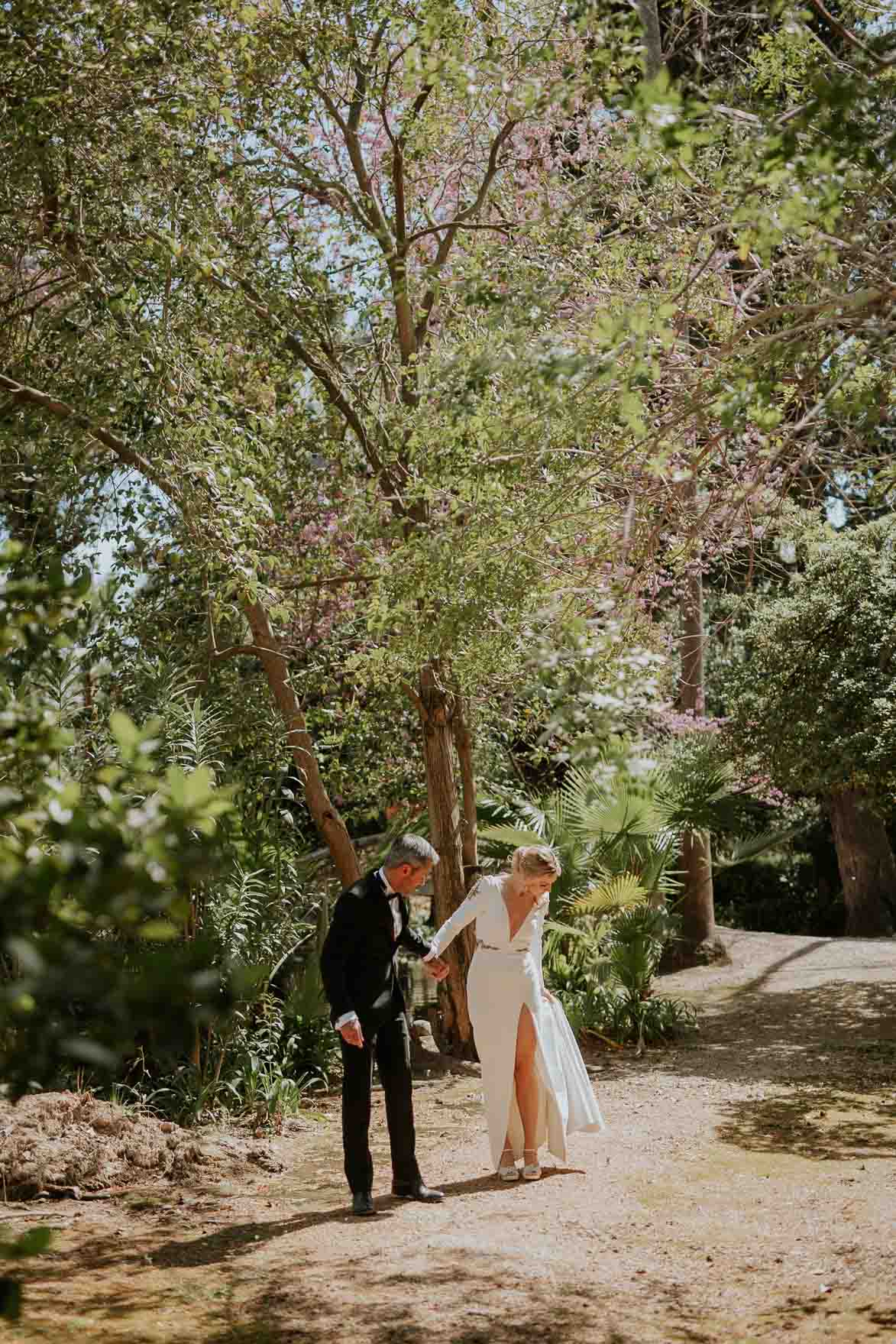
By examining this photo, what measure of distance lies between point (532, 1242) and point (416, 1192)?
38.1 inches

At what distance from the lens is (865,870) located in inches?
742

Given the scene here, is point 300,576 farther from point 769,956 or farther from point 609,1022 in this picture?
point 769,956

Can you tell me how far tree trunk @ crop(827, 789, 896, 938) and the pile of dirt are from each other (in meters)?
12.3

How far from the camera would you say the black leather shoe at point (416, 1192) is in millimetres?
6789

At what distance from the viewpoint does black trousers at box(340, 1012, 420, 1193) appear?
6.52 m

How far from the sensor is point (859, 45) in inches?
163

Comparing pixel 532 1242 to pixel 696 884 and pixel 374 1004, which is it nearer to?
pixel 374 1004

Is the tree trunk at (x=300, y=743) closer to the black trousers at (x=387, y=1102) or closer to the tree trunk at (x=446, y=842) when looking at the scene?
the tree trunk at (x=446, y=842)

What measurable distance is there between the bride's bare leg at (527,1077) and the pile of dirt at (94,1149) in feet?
5.31

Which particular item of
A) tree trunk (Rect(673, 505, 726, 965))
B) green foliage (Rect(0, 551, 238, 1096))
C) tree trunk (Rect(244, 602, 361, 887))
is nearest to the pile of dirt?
tree trunk (Rect(244, 602, 361, 887))

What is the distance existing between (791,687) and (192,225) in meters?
7.55

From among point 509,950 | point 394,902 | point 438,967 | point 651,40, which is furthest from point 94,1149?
point 651,40

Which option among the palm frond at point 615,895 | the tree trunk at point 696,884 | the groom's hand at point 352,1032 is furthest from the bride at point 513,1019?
the tree trunk at point 696,884

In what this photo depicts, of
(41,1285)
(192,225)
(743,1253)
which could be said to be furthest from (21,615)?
(192,225)
